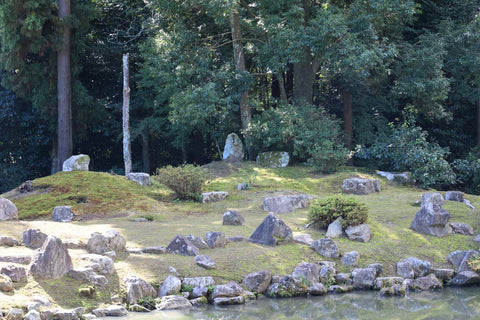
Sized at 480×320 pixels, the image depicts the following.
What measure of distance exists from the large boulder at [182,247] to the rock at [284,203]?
12.2 ft

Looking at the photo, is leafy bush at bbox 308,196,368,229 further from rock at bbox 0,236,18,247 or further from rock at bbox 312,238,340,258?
rock at bbox 0,236,18,247

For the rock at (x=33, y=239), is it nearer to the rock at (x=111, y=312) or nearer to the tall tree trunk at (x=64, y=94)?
the rock at (x=111, y=312)

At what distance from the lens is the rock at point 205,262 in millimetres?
7147

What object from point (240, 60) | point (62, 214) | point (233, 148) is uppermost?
point (240, 60)

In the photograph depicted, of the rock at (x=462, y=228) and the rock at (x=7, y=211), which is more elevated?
the rock at (x=7, y=211)

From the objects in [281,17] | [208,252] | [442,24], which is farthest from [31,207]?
[442,24]

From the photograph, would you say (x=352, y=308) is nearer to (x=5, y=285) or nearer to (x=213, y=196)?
(x=5, y=285)

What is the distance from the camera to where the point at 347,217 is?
28.8 ft

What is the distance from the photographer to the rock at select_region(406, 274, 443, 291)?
Result: 295 inches

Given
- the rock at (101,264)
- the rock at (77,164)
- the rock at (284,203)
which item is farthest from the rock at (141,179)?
the rock at (101,264)

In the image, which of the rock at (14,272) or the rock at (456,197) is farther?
the rock at (456,197)

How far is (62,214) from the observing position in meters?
10.8

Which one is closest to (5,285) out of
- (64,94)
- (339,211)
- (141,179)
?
(339,211)

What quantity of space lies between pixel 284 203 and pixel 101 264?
17.4 ft
